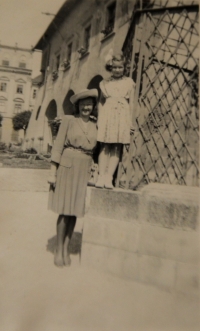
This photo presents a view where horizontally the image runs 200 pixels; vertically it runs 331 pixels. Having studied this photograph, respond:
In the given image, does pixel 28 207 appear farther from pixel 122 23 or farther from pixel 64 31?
pixel 64 31

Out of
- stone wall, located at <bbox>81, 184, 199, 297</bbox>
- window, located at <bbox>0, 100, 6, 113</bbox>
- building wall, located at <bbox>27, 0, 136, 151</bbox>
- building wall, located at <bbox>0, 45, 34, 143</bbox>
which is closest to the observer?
stone wall, located at <bbox>81, 184, 199, 297</bbox>

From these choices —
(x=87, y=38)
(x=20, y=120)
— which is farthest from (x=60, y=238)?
(x=87, y=38)

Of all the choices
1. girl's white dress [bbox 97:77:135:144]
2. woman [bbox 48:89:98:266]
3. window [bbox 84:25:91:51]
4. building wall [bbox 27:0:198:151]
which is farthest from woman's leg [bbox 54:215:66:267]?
window [bbox 84:25:91:51]

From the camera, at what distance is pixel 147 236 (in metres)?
2.17

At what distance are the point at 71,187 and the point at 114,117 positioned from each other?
697mm

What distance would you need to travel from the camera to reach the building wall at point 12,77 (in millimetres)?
Answer: 2613

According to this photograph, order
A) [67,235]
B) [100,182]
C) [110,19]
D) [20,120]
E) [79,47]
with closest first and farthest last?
[100,182] → [67,235] → [20,120] → [110,19] → [79,47]

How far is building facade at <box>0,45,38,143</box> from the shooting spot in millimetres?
2625

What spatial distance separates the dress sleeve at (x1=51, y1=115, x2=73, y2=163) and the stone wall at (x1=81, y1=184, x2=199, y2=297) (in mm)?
425

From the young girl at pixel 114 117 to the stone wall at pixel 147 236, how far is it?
25 cm

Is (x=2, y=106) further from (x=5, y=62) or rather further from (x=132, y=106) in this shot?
(x=132, y=106)

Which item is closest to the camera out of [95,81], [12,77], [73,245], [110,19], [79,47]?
[73,245]

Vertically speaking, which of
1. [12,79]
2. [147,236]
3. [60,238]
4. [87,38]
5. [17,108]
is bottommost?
[60,238]

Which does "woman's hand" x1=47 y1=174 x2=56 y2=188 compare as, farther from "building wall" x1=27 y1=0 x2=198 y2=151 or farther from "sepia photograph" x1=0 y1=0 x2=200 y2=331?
"building wall" x1=27 y1=0 x2=198 y2=151
